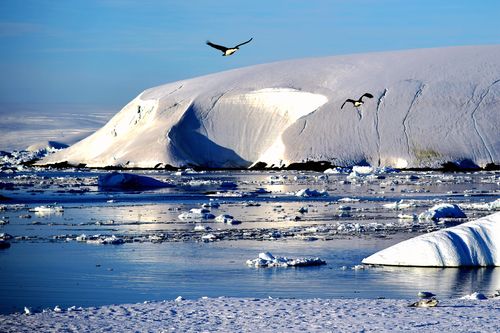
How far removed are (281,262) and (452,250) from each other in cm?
269

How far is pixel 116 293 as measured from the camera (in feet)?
40.5

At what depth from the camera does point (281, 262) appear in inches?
583

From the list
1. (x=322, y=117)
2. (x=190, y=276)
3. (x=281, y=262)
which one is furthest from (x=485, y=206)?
(x=322, y=117)

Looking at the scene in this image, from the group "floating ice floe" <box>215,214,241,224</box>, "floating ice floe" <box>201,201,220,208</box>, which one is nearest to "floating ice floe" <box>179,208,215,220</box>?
"floating ice floe" <box>215,214,241,224</box>

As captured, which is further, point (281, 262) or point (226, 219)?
point (226, 219)

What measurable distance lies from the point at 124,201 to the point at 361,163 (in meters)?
33.5

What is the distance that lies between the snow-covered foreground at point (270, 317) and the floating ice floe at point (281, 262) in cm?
338

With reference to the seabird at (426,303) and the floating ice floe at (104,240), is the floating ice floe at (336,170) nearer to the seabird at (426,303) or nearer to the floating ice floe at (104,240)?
the floating ice floe at (104,240)

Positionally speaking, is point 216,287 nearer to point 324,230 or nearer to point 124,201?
point 324,230

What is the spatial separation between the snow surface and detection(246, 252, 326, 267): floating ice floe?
84 cm

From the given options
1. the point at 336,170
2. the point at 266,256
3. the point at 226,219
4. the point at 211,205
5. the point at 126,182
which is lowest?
the point at 266,256

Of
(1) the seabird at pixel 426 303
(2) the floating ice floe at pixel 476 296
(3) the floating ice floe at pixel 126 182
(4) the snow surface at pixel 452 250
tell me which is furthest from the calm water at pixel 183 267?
(3) the floating ice floe at pixel 126 182

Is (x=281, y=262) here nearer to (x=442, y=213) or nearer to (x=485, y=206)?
(x=442, y=213)

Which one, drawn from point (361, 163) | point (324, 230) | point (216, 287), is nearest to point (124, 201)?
point (324, 230)
